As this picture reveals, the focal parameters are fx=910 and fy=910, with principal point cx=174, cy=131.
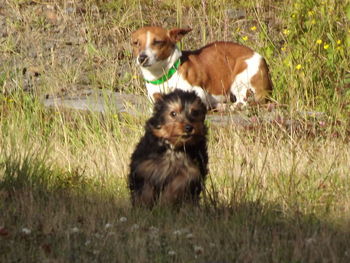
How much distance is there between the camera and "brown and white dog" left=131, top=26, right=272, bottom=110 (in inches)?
401

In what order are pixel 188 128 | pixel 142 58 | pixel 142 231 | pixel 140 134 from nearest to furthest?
A: pixel 142 231 → pixel 188 128 → pixel 140 134 → pixel 142 58

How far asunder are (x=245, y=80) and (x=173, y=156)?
442 centimetres

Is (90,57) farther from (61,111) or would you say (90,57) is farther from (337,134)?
(337,134)

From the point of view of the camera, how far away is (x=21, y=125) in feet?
29.8

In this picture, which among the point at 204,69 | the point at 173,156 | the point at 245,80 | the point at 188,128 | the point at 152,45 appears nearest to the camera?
the point at 188,128

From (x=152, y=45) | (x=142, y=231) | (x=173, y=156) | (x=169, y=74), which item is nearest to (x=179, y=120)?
(x=173, y=156)

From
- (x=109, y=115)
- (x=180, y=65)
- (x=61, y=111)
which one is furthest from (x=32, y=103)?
(x=180, y=65)

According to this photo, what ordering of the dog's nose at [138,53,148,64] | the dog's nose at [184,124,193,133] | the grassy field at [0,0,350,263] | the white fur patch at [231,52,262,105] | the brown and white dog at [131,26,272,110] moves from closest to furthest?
the grassy field at [0,0,350,263] → the dog's nose at [184,124,193,133] → the dog's nose at [138,53,148,64] → the brown and white dog at [131,26,272,110] → the white fur patch at [231,52,262,105]

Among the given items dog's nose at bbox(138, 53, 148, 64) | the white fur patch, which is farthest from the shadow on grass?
the white fur patch

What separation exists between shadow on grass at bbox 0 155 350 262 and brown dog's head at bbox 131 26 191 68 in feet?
10.7

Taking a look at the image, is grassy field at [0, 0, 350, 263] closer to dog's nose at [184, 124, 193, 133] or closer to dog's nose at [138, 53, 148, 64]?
dog's nose at [184, 124, 193, 133]

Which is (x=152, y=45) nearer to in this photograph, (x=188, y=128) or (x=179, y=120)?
(x=179, y=120)

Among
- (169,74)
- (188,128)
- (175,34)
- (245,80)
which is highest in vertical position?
(175,34)

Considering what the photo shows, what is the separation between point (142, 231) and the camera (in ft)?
19.4
